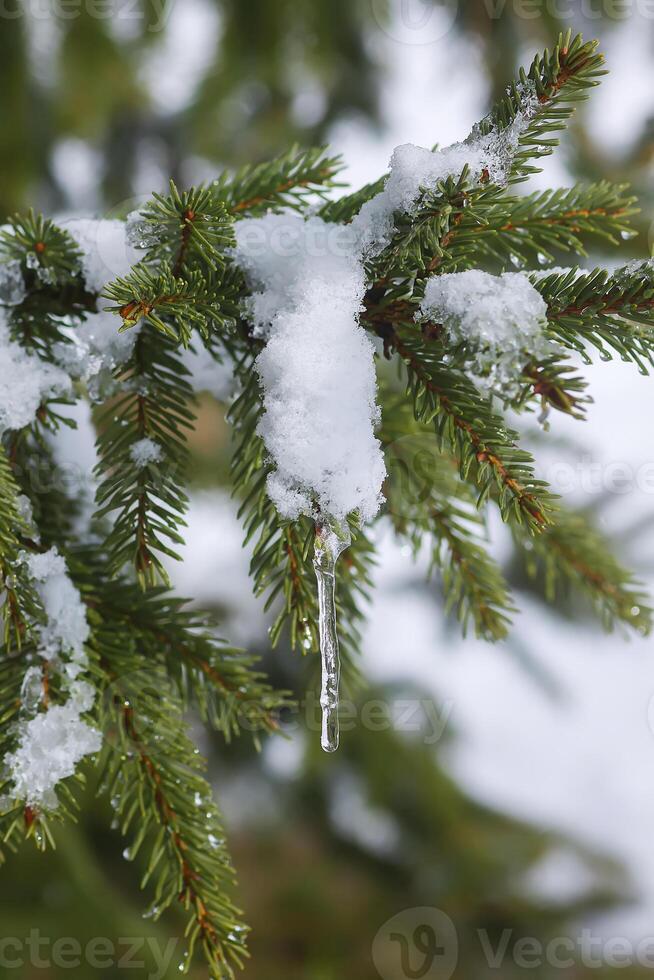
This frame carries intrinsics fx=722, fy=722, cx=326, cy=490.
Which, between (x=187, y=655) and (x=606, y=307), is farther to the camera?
(x=187, y=655)

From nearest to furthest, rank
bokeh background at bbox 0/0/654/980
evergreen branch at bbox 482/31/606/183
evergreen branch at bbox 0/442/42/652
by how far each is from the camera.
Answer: evergreen branch at bbox 482/31/606/183 < evergreen branch at bbox 0/442/42/652 < bokeh background at bbox 0/0/654/980

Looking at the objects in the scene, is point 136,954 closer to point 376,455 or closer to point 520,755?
point 376,455

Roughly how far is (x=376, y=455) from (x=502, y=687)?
345 cm

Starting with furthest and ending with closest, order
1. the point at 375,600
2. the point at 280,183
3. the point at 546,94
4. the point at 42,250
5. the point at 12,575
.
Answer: the point at 375,600, the point at 280,183, the point at 42,250, the point at 12,575, the point at 546,94

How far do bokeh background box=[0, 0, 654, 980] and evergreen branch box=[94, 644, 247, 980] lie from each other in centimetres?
94

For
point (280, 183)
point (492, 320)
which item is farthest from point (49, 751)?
point (280, 183)

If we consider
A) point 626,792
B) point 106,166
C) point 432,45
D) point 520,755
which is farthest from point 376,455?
point 626,792

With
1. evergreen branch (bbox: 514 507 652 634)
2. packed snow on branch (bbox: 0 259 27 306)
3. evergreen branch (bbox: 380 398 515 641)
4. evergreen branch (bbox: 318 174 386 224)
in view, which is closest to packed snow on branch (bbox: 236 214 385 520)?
evergreen branch (bbox: 318 174 386 224)

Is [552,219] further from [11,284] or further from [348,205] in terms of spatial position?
[11,284]

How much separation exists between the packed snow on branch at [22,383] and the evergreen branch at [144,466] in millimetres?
69

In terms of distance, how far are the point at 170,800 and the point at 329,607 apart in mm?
262

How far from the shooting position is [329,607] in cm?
65

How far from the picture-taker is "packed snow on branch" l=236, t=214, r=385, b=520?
0.61 m

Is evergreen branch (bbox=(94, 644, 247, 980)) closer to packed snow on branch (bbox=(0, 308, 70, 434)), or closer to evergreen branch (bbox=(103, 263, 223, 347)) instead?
packed snow on branch (bbox=(0, 308, 70, 434))
